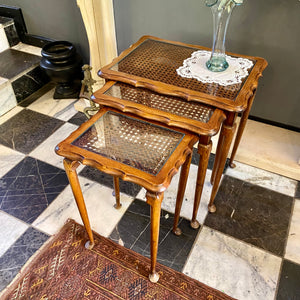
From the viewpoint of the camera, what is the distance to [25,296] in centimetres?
132

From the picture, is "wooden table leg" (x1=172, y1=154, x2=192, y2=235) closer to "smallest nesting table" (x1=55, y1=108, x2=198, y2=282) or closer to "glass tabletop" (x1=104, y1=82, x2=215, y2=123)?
"smallest nesting table" (x1=55, y1=108, x2=198, y2=282)

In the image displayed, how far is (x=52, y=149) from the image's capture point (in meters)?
2.04

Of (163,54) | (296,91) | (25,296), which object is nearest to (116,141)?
(163,54)

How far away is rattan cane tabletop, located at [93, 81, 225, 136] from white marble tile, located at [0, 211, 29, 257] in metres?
0.82

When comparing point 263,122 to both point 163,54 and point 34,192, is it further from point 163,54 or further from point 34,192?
point 34,192

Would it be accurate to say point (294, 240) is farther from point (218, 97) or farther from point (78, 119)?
point (78, 119)

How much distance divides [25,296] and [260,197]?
1286mm

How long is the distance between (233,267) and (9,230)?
1.13 m

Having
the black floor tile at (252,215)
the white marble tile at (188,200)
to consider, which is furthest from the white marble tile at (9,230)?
the black floor tile at (252,215)

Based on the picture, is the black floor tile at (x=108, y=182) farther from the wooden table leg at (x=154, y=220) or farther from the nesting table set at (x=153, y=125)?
the wooden table leg at (x=154, y=220)

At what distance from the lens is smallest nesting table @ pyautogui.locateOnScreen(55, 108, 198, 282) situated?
1.00 m

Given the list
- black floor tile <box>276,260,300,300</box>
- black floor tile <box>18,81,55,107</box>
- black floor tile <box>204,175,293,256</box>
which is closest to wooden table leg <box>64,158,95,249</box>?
black floor tile <box>204,175,293,256</box>

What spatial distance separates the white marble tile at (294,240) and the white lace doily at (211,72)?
826mm

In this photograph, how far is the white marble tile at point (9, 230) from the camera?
152cm
